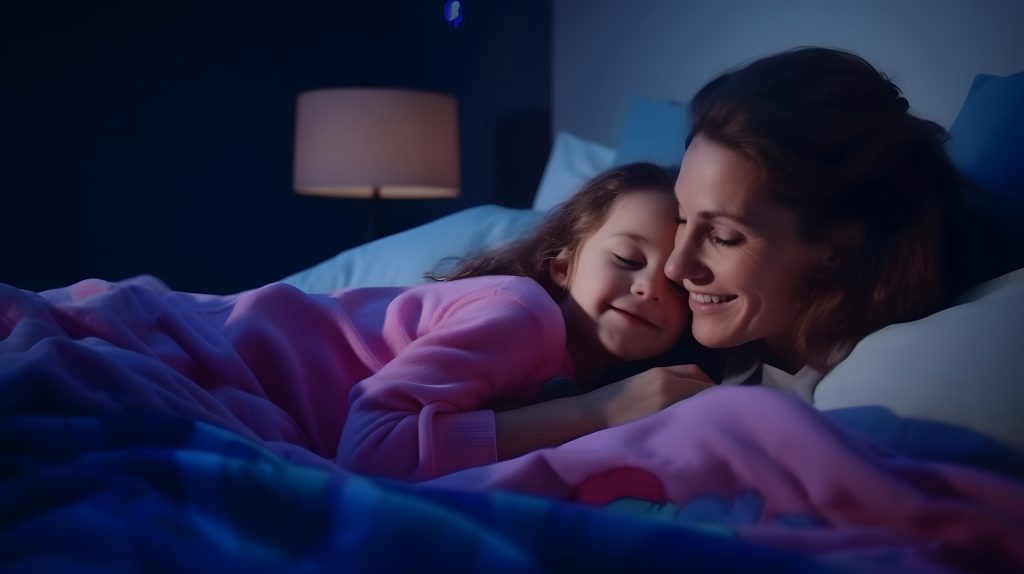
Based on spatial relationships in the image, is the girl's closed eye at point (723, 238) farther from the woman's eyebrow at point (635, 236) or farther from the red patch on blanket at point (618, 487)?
the red patch on blanket at point (618, 487)

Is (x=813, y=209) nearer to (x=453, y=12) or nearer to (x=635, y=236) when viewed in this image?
(x=635, y=236)

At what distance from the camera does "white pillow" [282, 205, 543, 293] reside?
1.54 metres

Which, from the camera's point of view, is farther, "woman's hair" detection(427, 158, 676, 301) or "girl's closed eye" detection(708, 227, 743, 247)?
"woman's hair" detection(427, 158, 676, 301)

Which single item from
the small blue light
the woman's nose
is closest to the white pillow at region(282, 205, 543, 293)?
the woman's nose

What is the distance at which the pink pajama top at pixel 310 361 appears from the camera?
0.71 meters

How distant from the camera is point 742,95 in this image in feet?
3.06

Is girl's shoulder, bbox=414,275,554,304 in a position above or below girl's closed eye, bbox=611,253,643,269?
below

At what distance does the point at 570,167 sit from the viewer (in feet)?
6.28

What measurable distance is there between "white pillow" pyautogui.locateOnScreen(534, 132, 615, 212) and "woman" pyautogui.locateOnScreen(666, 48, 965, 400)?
2.76ft

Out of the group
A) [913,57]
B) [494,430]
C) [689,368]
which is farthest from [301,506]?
[913,57]

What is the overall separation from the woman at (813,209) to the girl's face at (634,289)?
0.18 ft

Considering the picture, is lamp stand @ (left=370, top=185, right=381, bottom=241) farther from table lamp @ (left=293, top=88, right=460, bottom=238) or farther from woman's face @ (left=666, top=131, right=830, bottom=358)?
woman's face @ (left=666, top=131, right=830, bottom=358)

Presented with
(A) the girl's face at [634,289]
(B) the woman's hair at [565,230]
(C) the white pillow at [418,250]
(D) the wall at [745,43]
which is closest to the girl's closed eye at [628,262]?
(A) the girl's face at [634,289]

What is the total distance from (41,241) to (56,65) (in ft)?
1.57
